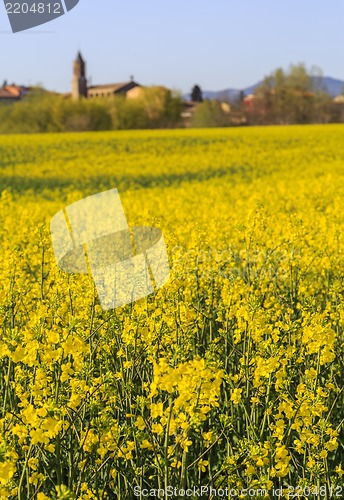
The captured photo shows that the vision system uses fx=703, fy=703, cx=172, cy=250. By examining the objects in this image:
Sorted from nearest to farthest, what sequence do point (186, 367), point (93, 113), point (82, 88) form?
point (186, 367) < point (93, 113) < point (82, 88)

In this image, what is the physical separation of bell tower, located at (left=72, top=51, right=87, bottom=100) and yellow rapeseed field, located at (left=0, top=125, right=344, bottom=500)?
314 feet

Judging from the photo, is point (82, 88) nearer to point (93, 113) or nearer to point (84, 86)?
point (84, 86)

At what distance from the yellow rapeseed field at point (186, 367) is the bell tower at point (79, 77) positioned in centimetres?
9556

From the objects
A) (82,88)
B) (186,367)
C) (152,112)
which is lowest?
(186,367)

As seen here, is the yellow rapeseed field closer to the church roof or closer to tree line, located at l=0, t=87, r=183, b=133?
tree line, located at l=0, t=87, r=183, b=133

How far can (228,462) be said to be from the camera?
307 cm

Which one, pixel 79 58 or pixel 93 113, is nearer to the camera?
pixel 93 113

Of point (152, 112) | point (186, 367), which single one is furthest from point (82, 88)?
point (186, 367)

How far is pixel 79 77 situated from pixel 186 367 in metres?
111

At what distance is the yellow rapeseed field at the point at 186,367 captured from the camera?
9.96 ft

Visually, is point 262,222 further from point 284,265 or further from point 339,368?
point 339,368

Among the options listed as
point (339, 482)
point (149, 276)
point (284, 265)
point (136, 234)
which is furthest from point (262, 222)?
point (339, 482)

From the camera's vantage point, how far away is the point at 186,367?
108 inches

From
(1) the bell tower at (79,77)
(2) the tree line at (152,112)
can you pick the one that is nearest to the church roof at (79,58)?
(1) the bell tower at (79,77)
